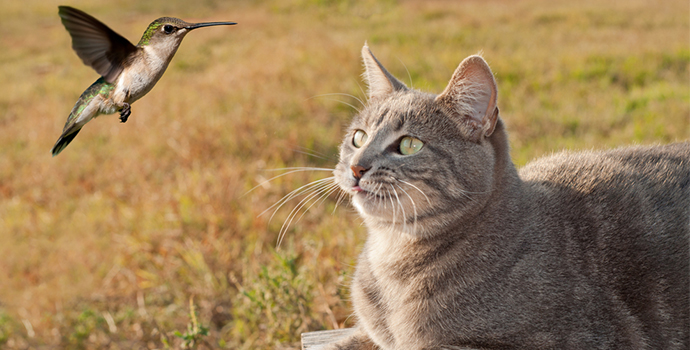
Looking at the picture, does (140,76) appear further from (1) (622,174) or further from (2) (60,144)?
(1) (622,174)

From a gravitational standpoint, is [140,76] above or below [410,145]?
above

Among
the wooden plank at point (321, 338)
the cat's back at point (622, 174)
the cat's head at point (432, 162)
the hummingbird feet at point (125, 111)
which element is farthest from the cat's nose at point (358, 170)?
the hummingbird feet at point (125, 111)

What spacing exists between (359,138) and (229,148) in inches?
151

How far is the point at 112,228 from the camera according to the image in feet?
17.6

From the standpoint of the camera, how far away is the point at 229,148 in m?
6.12

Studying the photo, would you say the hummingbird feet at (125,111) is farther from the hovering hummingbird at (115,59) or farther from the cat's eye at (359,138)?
the cat's eye at (359,138)

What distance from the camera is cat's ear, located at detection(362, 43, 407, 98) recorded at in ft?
8.64

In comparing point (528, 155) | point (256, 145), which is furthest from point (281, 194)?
point (528, 155)

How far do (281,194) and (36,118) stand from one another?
5423 millimetres

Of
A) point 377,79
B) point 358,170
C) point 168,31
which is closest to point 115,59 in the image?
point 168,31

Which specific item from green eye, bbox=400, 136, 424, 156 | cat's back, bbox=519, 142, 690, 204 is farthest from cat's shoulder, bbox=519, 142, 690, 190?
green eye, bbox=400, 136, 424, 156

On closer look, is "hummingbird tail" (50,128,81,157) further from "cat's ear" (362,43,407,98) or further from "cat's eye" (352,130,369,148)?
"cat's ear" (362,43,407,98)

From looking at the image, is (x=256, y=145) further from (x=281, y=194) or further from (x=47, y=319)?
(x=47, y=319)

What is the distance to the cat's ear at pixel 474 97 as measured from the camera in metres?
2.13
